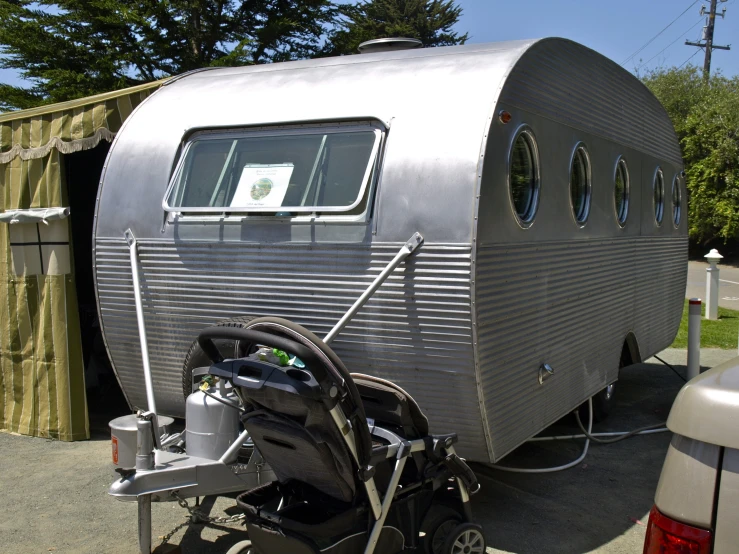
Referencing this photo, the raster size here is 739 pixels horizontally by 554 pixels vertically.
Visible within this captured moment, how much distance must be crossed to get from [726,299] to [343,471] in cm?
1616

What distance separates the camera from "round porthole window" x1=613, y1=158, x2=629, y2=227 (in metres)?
6.85

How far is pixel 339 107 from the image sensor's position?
16.3 feet

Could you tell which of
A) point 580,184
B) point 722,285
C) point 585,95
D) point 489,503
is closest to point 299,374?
point 489,503

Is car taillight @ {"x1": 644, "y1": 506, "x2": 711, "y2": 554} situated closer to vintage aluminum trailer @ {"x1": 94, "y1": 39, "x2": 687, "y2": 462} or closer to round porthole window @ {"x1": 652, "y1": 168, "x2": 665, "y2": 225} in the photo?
vintage aluminum trailer @ {"x1": 94, "y1": 39, "x2": 687, "y2": 462}

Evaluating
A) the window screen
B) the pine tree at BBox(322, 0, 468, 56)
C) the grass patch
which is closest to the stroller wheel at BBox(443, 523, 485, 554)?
the window screen

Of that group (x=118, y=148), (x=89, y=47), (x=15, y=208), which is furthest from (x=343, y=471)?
(x=89, y=47)

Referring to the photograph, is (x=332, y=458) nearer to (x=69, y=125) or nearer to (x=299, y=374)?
(x=299, y=374)

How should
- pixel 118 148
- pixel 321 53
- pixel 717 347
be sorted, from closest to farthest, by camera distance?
pixel 118 148
pixel 717 347
pixel 321 53

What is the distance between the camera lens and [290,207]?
193 inches

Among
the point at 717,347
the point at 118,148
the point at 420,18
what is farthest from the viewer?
the point at 420,18

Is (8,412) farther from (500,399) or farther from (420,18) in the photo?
(420,18)

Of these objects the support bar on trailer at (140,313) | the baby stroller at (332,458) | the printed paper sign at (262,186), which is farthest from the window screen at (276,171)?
the baby stroller at (332,458)

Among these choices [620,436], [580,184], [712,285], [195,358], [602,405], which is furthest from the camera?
[712,285]

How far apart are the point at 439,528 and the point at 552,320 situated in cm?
184
